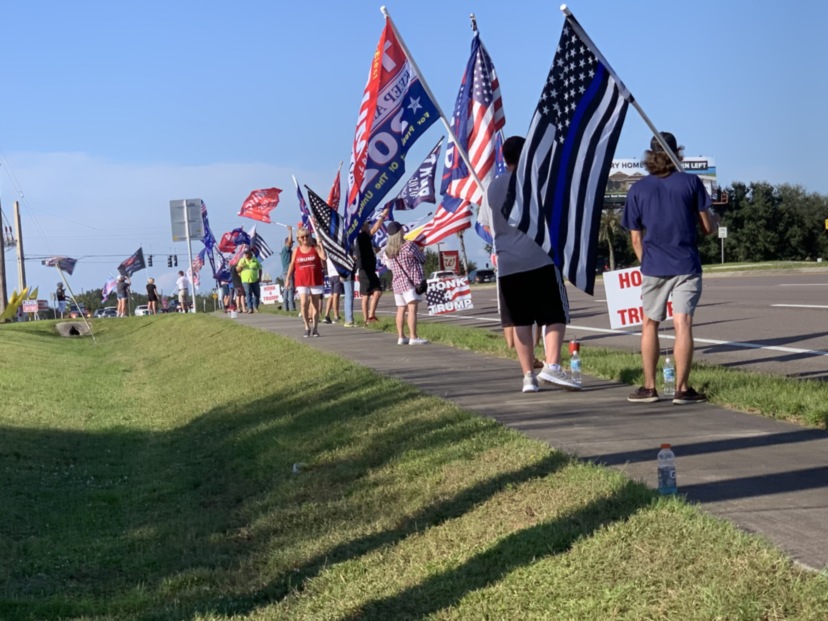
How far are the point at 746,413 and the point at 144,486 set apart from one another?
473cm

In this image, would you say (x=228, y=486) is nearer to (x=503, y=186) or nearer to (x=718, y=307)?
(x=503, y=186)

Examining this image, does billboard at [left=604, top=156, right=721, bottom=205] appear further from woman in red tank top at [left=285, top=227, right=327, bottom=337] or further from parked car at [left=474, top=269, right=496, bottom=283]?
woman in red tank top at [left=285, top=227, right=327, bottom=337]

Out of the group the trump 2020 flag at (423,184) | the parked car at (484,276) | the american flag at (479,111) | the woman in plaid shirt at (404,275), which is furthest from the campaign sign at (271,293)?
the parked car at (484,276)

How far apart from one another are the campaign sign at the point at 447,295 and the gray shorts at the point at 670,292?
14581mm

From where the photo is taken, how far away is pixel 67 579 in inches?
250

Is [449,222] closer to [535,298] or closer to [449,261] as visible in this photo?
[535,298]

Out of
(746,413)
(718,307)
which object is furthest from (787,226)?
(746,413)

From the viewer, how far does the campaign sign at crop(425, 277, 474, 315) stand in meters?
23.7

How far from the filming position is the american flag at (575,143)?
8.67 metres

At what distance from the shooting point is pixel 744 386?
9164 millimetres

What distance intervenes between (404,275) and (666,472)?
10904 millimetres

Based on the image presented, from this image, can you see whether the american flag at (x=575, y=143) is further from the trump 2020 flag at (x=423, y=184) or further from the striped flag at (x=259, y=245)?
the striped flag at (x=259, y=245)

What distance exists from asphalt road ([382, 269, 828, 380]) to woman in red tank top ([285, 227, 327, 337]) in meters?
3.14

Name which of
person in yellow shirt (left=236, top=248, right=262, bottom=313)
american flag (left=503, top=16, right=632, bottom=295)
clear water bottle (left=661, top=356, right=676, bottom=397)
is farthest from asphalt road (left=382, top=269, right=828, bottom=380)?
person in yellow shirt (left=236, top=248, right=262, bottom=313)
